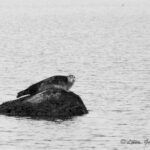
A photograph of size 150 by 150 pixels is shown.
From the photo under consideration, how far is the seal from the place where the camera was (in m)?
35.5

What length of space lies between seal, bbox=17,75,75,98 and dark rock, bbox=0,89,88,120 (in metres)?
1.38

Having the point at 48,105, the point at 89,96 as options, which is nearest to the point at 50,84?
the point at 48,105

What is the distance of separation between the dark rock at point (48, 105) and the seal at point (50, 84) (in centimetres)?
138

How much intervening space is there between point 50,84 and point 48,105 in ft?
6.69

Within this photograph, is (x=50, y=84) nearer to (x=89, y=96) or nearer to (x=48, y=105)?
(x=48, y=105)

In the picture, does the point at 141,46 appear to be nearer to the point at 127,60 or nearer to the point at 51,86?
the point at 127,60

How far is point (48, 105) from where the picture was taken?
3369 cm

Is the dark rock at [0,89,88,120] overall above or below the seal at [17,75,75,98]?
below

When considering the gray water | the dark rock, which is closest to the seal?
the dark rock

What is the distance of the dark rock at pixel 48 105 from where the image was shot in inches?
1326

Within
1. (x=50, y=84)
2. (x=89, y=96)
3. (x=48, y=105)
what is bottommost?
(x=48, y=105)

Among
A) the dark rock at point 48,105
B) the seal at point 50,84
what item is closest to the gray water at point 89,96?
the dark rock at point 48,105

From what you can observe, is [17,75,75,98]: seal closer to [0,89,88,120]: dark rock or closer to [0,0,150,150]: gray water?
[0,89,88,120]: dark rock

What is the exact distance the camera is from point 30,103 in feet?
111
